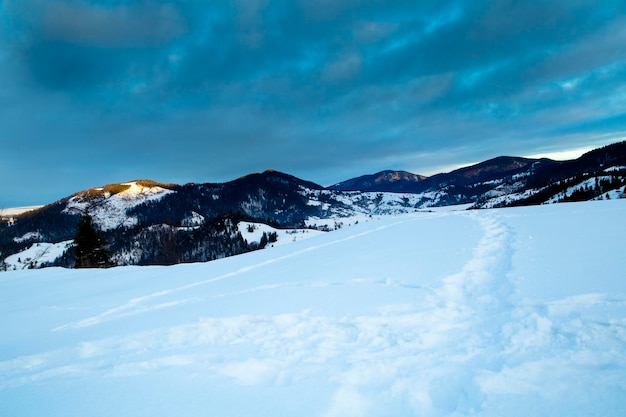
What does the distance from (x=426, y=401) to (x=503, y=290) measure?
3943 mm

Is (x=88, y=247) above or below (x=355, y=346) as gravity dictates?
above

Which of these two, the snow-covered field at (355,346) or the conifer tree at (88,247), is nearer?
the snow-covered field at (355,346)

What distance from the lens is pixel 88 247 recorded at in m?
38.2

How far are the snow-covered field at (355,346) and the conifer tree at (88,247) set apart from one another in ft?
117

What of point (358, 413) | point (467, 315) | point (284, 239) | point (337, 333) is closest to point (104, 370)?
point (337, 333)

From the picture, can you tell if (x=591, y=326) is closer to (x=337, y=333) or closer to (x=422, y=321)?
(x=422, y=321)

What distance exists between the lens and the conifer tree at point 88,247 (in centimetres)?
3756

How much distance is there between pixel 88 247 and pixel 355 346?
1783 inches

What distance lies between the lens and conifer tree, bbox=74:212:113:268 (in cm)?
3756

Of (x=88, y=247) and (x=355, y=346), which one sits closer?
(x=355, y=346)

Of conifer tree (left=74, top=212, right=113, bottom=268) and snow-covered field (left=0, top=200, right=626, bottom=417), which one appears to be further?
conifer tree (left=74, top=212, right=113, bottom=268)

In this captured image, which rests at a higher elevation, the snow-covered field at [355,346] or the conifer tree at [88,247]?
the conifer tree at [88,247]

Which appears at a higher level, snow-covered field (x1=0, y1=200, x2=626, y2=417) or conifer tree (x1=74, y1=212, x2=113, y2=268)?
conifer tree (x1=74, y1=212, x2=113, y2=268)

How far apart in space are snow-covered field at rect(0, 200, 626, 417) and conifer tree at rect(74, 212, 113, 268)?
35.7 meters
